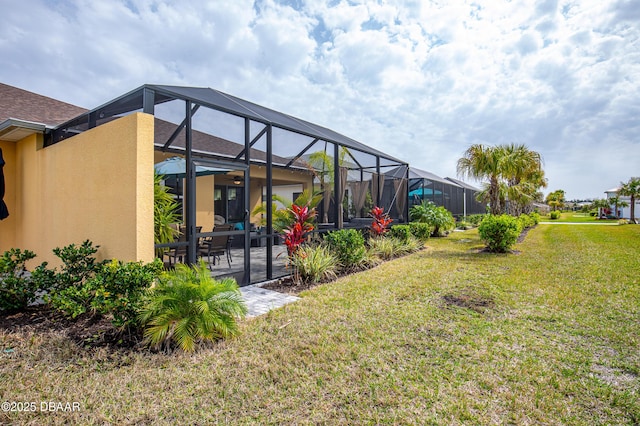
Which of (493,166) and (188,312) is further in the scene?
(493,166)

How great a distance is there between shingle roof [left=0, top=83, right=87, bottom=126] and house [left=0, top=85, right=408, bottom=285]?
3cm

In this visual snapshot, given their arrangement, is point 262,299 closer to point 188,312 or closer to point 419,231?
point 188,312

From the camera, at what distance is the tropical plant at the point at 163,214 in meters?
4.50

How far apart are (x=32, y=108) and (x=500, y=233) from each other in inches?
524

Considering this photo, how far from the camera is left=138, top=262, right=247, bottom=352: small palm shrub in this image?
300 centimetres

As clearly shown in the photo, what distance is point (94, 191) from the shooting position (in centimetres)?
446

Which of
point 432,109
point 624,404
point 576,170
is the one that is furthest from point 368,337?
point 576,170

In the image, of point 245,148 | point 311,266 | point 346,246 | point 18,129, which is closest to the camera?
point 245,148

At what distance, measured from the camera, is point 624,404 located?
2197 millimetres

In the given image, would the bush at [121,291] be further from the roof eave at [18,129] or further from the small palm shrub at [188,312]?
the roof eave at [18,129]

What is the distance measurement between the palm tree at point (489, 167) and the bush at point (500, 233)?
1908 millimetres

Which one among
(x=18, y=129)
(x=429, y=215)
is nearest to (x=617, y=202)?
(x=429, y=215)

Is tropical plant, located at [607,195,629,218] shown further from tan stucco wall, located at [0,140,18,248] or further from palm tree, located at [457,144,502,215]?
tan stucco wall, located at [0,140,18,248]

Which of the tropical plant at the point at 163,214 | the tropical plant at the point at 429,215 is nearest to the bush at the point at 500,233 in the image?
the tropical plant at the point at 429,215
